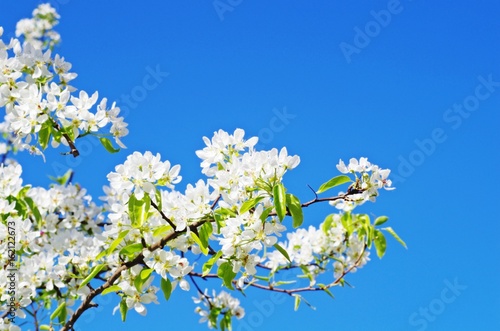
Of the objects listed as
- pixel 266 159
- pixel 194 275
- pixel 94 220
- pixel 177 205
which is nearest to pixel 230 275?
pixel 177 205

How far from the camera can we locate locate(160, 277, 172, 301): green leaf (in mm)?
1882

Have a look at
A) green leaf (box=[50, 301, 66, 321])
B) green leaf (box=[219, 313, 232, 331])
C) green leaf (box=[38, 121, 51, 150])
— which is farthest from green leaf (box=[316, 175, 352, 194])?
green leaf (box=[219, 313, 232, 331])

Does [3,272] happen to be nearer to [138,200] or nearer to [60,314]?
[60,314]

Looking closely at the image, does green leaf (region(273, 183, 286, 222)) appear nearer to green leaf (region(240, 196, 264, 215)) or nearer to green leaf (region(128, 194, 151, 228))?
green leaf (region(240, 196, 264, 215))

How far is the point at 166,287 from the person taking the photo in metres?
1.89

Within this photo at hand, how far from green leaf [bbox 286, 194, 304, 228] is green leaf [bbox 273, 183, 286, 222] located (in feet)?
0.10

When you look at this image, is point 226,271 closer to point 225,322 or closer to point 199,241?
point 199,241

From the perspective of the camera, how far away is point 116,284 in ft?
6.57

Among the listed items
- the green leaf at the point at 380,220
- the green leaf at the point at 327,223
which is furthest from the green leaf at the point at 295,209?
the green leaf at the point at 327,223

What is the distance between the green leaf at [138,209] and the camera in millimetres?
1728

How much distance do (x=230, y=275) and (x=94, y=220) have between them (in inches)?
72.3

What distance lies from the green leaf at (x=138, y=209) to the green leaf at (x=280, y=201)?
16.5 inches

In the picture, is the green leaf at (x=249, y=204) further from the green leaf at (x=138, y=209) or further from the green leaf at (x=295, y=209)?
the green leaf at (x=138, y=209)

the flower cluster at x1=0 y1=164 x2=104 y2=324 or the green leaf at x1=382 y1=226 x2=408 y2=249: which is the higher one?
the flower cluster at x1=0 y1=164 x2=104 y2=324
